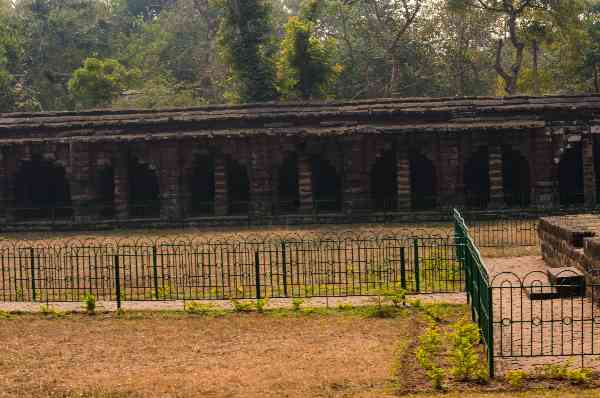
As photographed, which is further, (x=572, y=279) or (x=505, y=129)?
(x=505, y=129)

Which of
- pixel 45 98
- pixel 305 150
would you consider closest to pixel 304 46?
pixel 305 150

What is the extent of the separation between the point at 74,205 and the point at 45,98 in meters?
24.0

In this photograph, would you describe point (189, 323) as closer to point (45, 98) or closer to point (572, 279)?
point (572, 279)

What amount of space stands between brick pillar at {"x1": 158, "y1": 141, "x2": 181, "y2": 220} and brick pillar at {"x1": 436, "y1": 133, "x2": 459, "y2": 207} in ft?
29.6

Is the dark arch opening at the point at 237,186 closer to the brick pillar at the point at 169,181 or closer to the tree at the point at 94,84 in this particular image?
the brick pillar at the point at 169,181

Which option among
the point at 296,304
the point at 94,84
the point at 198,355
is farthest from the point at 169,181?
the point at 198,355

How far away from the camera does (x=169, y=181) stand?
3009cm

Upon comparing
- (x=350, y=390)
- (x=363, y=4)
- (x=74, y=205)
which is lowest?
(x=350, y=390)

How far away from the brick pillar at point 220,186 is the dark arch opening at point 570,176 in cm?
1168

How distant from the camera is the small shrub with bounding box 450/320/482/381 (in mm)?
10047

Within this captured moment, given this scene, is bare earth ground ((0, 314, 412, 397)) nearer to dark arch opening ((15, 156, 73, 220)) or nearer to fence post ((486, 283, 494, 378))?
fence post ((486, 283, 494, 378))

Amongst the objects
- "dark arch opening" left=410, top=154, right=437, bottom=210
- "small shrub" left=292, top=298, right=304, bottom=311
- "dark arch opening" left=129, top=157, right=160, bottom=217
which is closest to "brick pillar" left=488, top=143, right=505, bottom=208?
"dark arch opening" left=410, top=154, right=437, bottom=210

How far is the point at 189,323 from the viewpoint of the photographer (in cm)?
Result: 1377

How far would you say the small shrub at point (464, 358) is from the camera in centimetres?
1005
